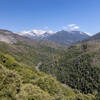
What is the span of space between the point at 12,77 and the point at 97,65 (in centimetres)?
19072

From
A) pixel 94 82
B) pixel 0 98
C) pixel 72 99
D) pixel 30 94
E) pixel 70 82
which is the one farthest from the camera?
pixel 70 82

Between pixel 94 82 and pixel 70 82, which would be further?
pixel 70 82

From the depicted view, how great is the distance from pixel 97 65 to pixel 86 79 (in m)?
36.8

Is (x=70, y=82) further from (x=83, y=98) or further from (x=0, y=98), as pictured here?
(x=0, y=98)

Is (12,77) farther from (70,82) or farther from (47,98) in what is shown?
(70,82)


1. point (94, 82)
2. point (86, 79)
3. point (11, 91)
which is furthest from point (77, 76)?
point (11, 91)

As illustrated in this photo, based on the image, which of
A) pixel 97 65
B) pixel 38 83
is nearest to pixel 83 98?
pixel 38 83

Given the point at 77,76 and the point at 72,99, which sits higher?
the point at 72,99

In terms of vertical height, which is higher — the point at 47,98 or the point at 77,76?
the point at 47,98

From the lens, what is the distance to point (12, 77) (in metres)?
25.9

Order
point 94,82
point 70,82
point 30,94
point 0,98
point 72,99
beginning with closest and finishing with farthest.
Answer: point 0,98 < point 30,94 < point 72,99 < point 94,82 < point 70,82

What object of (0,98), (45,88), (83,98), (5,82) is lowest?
(83,98)

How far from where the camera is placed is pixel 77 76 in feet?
605

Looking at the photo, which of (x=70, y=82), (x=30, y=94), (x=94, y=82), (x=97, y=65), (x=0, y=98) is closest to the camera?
(x=0, y=98)
